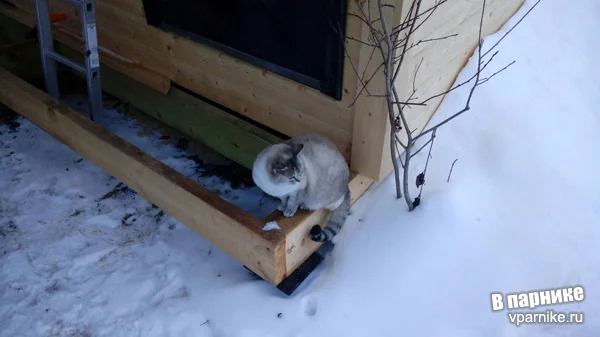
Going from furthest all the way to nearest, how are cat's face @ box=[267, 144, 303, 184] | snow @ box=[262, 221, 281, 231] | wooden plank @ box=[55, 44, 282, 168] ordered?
wooden plank @ box=[55, 44, 282, 168]
snow @ box=[262, 221, 281, 231]
cat's face @ box=[267, 144, 303, 184]

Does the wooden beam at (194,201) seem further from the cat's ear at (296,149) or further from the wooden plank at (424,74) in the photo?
the cat's ear at (296,149)

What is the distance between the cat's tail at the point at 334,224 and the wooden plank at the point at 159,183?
10.5 inches

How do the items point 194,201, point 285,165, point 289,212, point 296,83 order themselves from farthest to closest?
1. point 296,83
2. point 194,201
3. point 289,212
4. point 285,165

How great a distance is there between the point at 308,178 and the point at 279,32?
92 cm

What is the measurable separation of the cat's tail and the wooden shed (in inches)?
2.5

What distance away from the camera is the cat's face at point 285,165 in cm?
222

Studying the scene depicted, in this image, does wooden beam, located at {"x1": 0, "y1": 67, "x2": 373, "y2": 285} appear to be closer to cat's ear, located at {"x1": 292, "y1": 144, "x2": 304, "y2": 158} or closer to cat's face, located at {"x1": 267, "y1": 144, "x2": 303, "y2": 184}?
cat's face, located at {"x1": 267, "y1": 144, "x2": 303, "y2": 184}

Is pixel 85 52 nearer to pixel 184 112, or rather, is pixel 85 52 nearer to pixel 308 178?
pixel 184 112

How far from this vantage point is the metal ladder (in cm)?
328

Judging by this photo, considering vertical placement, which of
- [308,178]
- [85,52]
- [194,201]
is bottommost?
[194,201]

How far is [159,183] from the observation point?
2807 millimetres

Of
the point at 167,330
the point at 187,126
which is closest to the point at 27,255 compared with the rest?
the point at 167,330

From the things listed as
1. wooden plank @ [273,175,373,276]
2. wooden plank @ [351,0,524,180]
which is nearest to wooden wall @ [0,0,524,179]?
wooden plank @ [351,0,524,180]

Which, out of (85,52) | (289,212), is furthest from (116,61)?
(289,212)
